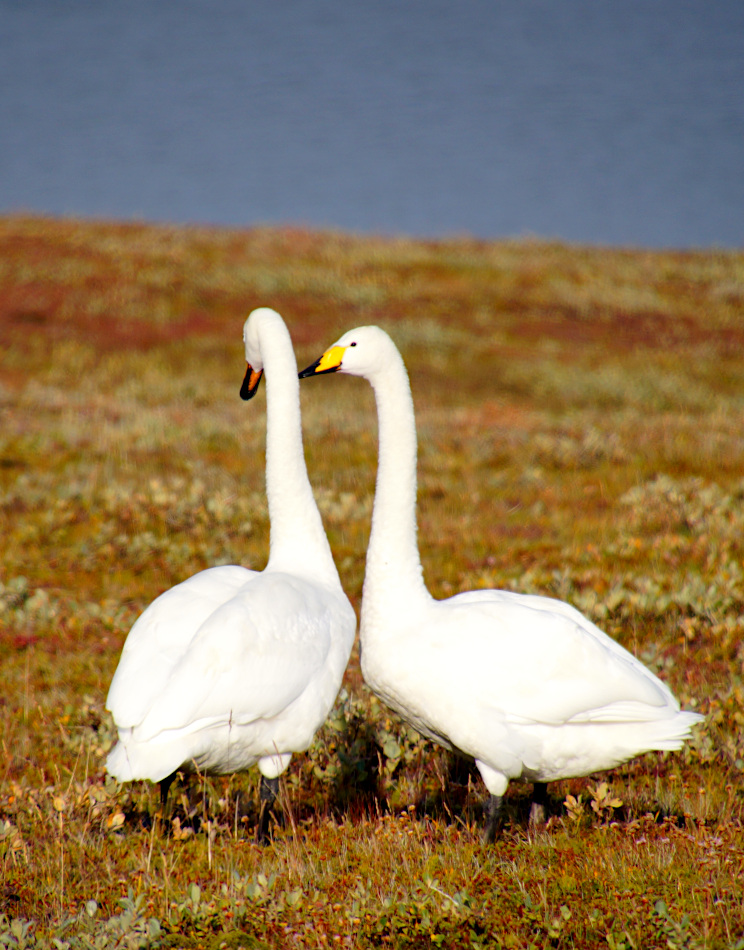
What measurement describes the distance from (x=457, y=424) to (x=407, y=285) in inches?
687

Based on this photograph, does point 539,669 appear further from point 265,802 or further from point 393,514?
point 265,802

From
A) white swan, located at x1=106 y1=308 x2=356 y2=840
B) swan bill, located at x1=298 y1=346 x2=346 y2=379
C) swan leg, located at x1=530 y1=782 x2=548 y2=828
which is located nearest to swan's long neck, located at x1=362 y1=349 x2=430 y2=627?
swan bill, located at x1=298 y1=346 x2=346 y2=379

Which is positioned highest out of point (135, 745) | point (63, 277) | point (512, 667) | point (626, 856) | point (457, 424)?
point (63, 277)

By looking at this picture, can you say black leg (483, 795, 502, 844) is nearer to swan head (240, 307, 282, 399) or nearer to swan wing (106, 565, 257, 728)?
swan wing (106, 565, 257, 728)

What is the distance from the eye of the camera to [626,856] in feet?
12.4

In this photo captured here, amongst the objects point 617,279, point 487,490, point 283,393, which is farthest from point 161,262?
point 283,393

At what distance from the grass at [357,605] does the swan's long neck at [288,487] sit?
98 cm

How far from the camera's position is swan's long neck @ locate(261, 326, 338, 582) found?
16.7 ft

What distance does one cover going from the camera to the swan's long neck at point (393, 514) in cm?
428

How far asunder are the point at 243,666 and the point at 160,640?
49cm

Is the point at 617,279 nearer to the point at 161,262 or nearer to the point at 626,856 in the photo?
the point at 161,262

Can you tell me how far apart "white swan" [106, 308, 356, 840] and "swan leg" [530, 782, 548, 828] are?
3.58 ft

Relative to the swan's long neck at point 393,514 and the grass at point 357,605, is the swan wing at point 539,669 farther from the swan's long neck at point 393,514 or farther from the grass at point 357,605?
the grass at point 357,605

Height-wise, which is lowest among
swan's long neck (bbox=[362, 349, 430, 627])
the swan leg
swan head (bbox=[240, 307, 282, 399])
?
the swan leg
